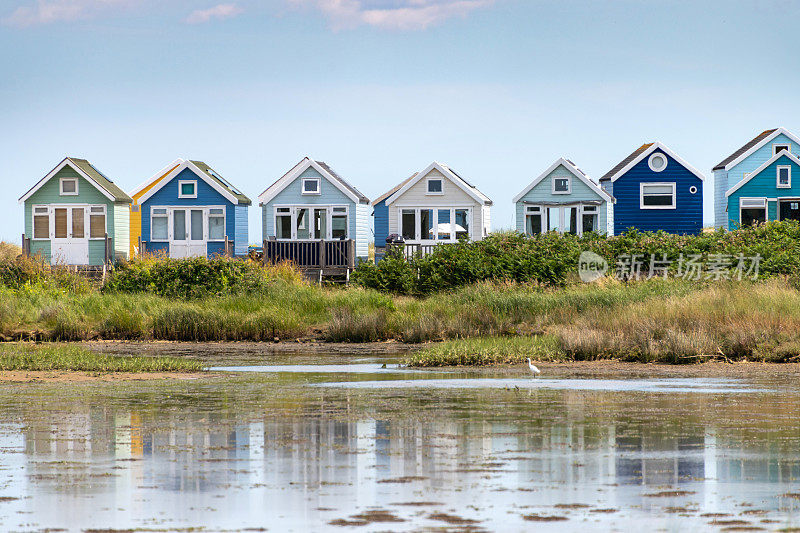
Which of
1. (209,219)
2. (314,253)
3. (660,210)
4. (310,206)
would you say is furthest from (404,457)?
(660,210)

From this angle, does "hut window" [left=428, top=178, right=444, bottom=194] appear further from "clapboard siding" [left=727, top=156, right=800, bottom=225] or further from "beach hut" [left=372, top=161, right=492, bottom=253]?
"clapboard siding" [left=727, top=156, right=800, bottom=225]

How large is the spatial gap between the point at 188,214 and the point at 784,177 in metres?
28.3

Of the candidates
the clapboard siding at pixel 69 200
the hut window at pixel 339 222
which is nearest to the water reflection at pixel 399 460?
the hut window at pixel 339 222

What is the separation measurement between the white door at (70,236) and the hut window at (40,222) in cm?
34

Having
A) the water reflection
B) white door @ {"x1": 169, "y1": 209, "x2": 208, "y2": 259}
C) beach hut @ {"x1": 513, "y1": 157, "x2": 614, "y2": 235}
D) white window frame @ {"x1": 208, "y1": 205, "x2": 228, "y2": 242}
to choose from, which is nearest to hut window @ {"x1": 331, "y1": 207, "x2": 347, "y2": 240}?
white window frame @ {"x1": 208, "y1": 205, "x2": 228, "y2": 242}

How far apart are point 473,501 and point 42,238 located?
160 feet

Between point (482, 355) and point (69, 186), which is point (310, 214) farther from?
point (482, 355)

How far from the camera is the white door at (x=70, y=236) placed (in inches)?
2141

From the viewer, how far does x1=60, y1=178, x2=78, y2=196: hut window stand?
54.8 meters

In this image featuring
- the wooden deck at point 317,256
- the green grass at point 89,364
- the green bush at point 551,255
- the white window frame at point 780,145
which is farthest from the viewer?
the white window frame at point 780,145

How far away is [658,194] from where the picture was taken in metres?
55.2

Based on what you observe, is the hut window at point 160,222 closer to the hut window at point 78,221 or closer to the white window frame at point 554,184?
the hut window at point 78,221

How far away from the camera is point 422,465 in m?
10.9

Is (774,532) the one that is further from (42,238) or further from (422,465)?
(42,238)
